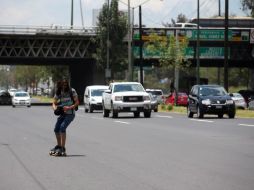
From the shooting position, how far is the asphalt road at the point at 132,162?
1280cm

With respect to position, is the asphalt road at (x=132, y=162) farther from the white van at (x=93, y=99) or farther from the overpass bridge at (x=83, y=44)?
the overpass bridge at (x=83, y=44)

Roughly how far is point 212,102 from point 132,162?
23.1 meters

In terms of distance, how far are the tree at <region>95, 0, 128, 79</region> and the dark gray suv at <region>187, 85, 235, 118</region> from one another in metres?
43.3

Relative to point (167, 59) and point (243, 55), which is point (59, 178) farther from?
point (243, 55)

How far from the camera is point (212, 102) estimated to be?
39188mm

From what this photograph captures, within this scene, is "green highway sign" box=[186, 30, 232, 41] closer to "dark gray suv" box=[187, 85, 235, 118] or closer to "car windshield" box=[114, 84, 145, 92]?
"car windshield" box=[114, 84, 145, 92]

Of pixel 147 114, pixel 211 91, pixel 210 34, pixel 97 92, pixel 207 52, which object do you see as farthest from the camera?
pixel 207 52

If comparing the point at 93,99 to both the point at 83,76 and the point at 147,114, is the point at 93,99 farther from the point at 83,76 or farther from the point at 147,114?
the point at 83,76

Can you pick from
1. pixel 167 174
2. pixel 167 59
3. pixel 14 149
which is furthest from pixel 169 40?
pixel 167 174

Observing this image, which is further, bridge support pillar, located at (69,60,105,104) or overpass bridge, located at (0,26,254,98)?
bridge support pillar, located at (69,60,105,104)

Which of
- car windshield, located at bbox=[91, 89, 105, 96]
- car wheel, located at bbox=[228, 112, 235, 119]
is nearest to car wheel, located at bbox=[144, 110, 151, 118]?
car wheel, located at bbox=[228, 112, 235, 119]

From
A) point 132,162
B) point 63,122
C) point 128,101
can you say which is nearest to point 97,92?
point 128,101

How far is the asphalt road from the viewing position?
1280 centimetres

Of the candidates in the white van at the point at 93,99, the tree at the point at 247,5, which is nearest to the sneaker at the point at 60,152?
the white van at the point at 93,99
